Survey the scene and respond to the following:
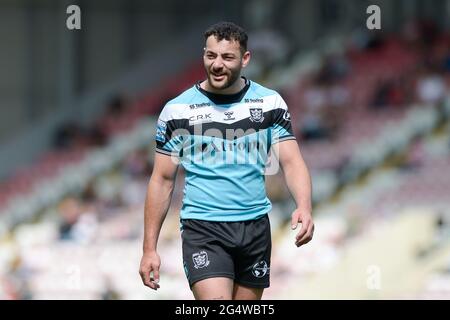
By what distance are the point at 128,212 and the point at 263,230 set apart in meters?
12.2

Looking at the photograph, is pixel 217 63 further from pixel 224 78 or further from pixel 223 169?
pixel 223 169

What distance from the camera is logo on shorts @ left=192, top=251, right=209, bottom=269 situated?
643 cm

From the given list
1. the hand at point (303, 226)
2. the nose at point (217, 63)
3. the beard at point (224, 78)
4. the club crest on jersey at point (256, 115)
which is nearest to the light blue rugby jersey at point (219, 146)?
the club crest on jersey at point (256, 115)

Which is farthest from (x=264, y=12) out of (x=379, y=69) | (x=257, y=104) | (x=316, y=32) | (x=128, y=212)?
(x=257, y=104)

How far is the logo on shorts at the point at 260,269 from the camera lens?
21.6ft

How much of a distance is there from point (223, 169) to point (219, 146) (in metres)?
0.13

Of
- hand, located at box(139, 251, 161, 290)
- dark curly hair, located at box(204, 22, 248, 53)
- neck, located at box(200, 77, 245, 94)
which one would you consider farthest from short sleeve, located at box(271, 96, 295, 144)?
hand, located at box(139, 251, 161, 290)

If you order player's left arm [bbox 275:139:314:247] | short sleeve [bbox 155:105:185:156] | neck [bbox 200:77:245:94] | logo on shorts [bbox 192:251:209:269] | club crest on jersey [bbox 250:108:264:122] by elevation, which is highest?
neck [bbox 200:77:245:94]

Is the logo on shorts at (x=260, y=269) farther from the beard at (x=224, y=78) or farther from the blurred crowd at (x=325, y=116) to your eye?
the blurred crowd at (x=325, y=116)

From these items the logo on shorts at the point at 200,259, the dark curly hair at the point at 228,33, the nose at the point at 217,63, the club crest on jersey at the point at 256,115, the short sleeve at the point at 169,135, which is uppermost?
the dark curly hair at the point at 228,33

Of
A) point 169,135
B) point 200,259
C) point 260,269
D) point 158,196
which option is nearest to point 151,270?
point 200,259

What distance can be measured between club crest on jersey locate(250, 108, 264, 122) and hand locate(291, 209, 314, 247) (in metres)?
0.56

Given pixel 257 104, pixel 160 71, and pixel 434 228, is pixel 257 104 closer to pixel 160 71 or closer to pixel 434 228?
pixel 434 228

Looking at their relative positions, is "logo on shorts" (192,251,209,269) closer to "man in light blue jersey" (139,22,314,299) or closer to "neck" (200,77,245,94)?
"man in light blue jersey" (139,22,314,299)
